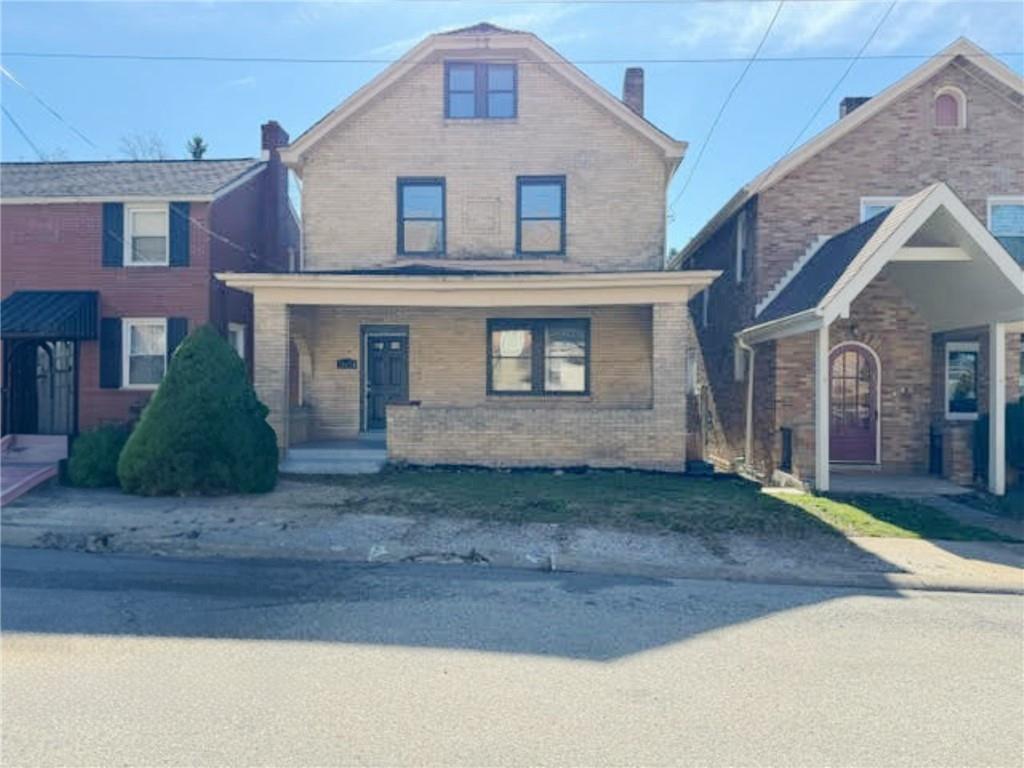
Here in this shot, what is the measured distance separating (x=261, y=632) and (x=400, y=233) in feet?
39.1

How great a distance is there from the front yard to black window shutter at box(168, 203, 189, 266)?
6.64 meters

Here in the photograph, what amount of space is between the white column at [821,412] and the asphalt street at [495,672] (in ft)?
15.5

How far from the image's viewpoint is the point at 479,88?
54.2ft

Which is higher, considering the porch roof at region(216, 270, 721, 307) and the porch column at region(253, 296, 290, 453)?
the porch roof at region(216, 270, 721, 307)

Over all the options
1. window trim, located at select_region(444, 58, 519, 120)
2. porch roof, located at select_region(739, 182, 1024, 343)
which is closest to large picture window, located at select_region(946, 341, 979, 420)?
porch roof, located at select_region(739, 182, 1024, 343)

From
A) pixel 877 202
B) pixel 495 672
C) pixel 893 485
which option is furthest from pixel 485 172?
pixel 495 672

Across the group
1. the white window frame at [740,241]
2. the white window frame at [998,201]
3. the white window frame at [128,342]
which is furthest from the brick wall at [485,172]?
the white window frame at [998,201]

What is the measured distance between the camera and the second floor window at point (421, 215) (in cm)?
1631

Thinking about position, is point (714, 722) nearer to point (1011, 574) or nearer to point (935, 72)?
point (1011, 574)

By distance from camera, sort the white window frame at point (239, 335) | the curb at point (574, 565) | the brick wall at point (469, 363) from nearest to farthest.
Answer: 1. the curb at point (574, 565)
2. the brick wall at point (469, 363)
3. the white window frame at point (239, 335)

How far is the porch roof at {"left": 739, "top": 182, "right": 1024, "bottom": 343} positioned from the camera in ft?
36.2

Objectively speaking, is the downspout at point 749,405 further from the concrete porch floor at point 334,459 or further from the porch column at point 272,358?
the porch column at point 272,358

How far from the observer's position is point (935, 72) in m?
14.9

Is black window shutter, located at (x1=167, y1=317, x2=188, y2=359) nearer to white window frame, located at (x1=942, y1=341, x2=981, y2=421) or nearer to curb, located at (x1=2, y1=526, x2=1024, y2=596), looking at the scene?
curb, located at (x1=2, y1=526, x2=1024, y2=596)
